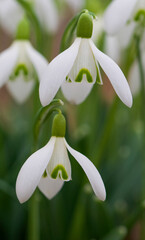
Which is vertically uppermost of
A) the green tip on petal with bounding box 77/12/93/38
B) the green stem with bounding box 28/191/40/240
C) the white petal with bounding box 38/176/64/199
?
the green tip on petal with bounding box 77/12/93/38

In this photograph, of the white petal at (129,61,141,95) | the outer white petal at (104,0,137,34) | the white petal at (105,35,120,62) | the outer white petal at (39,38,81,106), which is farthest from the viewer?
the white petal at (105,35,120,62)

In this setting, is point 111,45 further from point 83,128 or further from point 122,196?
point 122,196

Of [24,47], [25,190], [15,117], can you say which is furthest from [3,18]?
[25,190]

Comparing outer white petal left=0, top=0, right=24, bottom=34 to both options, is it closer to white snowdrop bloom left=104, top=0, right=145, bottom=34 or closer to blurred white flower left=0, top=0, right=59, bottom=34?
blurred white flower left=0, top=0, right=59, bottom=34

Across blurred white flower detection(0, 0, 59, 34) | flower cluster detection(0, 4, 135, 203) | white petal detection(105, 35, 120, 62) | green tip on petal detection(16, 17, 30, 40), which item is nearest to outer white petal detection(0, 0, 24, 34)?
blurred white flower detection(0, 0, 59, 34)

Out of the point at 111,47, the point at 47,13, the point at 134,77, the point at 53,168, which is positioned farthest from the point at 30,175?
the point at 47,13

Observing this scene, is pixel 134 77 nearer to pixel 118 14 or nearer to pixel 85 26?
pixel 118 14
